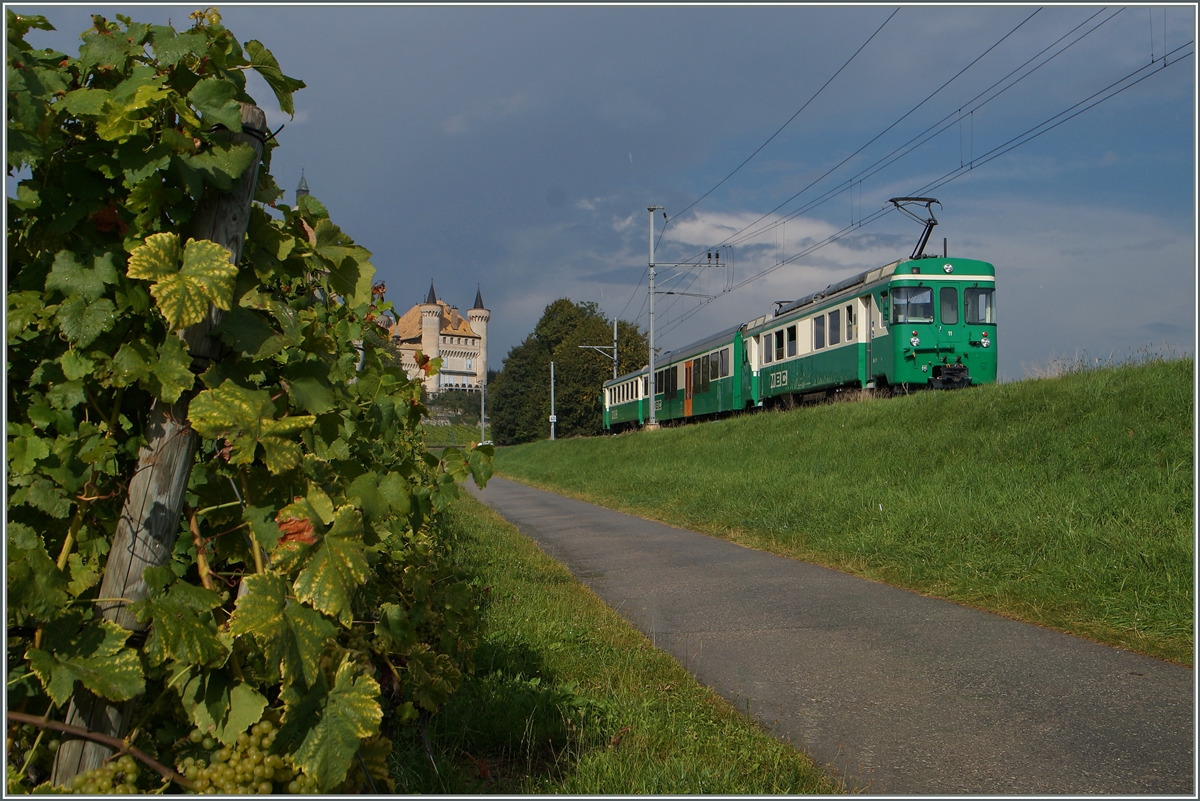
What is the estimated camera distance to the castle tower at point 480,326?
13579cm

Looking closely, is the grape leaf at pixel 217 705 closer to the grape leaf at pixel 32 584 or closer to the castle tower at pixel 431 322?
the grape leaf at pixel 32 584

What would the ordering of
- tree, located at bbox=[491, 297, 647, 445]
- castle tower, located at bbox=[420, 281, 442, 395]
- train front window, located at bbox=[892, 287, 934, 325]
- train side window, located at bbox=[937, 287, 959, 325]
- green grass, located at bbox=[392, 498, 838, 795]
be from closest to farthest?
1. green grass, located at bbox=[392, 498, 838, 795]
2. train front window, located at bbox=[892, 287, 934, 325]
3. train side window, located at bbox=[937, 287, 959, 325]
4. tree, located at bbox=[491, 297, 647, 445]
5. castle tower, located at bbox=[420, 281, 442, 395]

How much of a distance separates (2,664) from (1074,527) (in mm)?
7407

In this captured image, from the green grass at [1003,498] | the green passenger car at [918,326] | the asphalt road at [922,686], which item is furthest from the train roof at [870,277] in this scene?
the asphalt road at [922,686]

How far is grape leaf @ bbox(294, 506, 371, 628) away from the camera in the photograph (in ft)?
5.36

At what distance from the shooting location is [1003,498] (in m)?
8.59

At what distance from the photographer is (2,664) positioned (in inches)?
62.4

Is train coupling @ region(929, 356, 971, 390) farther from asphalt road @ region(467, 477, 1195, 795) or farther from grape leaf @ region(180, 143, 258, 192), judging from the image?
grape leaf @ region(180, 143, 258, 192)

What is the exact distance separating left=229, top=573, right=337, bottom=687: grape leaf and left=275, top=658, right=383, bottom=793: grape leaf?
0.07 m

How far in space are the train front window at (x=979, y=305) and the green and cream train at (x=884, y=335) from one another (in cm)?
2

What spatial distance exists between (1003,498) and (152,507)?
27.4 ft

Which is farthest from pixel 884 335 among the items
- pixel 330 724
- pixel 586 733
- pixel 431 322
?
pixel 431 322

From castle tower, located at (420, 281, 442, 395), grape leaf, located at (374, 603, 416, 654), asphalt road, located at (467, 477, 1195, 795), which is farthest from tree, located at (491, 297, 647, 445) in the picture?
grape leaf, located at (374, 603, 416, 654)

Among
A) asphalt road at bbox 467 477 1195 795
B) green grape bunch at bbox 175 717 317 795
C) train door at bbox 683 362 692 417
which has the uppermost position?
train door at bbox 683 362 692 417
